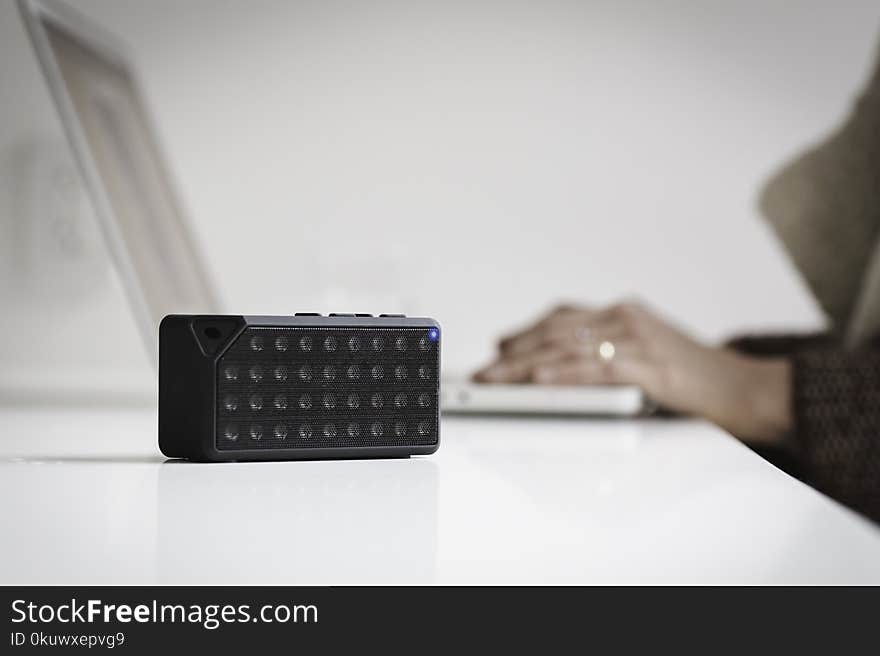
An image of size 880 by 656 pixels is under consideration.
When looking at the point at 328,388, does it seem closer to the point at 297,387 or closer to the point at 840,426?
the point at 297,387

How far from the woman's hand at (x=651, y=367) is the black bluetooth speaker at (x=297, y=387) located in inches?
18.2

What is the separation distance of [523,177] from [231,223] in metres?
0.65

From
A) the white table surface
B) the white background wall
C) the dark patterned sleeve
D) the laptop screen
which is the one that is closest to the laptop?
the laptop screen

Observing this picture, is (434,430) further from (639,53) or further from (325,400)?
(639,53)

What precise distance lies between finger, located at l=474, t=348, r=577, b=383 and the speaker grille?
0.46 m

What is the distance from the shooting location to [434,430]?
1.98ft

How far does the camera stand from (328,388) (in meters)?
0.57

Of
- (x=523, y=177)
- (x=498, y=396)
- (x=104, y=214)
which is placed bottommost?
(x=498, y=396)

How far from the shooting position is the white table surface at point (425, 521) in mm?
308

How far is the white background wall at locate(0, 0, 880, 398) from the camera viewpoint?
86.0 inches

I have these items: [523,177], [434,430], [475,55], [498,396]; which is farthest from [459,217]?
[434,430]

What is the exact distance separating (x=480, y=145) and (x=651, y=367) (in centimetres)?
121

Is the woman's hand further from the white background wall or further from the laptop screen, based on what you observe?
Result: the white background wall

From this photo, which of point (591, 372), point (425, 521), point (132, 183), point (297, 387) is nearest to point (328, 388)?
point (297, 387)
